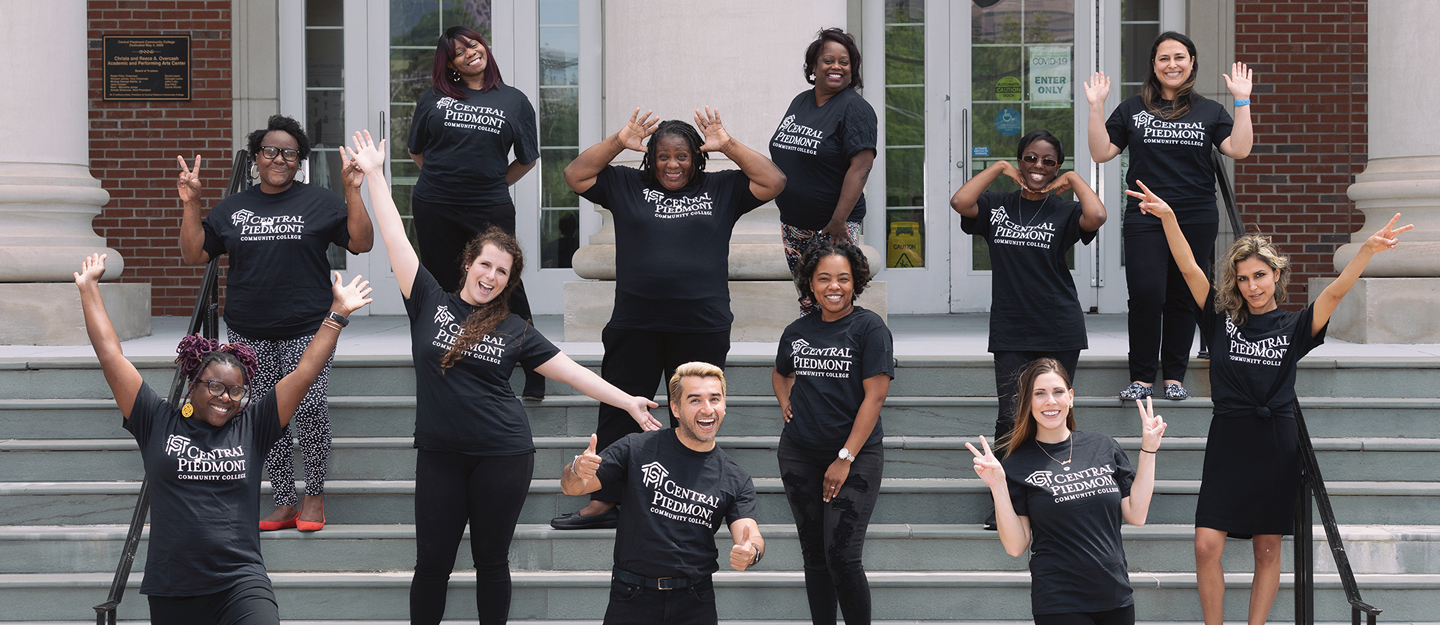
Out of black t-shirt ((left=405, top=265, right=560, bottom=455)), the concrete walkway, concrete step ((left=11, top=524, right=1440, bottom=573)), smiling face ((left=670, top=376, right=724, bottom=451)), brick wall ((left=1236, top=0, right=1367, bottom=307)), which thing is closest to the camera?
smiling face ((left=670, top=376, right=724, bottom=451))

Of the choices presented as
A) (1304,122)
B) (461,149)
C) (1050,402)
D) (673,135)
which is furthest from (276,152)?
(1304,122)

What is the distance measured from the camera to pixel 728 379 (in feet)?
18.6

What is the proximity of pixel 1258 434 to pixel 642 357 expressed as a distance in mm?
2217

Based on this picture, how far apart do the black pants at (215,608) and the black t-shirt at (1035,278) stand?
9.13ft

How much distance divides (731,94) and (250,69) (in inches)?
167

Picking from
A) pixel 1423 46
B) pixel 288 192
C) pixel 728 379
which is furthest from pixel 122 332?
pixel 1423 46

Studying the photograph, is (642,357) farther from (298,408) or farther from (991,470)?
(991,470)

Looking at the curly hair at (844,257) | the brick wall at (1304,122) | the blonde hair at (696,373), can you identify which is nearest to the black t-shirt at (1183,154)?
the curly hair at (844,257)

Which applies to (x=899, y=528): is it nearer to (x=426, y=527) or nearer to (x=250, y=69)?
(x=426, y=527)

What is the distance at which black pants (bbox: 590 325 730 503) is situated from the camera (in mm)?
4582

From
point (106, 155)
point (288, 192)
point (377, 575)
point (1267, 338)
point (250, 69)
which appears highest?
point (250, 69)

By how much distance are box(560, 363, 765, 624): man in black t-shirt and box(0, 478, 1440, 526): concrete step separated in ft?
5.05

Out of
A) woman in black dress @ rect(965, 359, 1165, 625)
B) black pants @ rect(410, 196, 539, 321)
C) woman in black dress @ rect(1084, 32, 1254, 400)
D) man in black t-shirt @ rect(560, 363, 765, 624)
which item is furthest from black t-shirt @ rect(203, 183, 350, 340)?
woman in black dress @ rect(1084, 32, 1254, 400)

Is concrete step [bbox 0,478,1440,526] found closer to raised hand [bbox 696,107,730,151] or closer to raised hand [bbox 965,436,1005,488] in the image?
raised hand [bbox 696,107,730,151]
